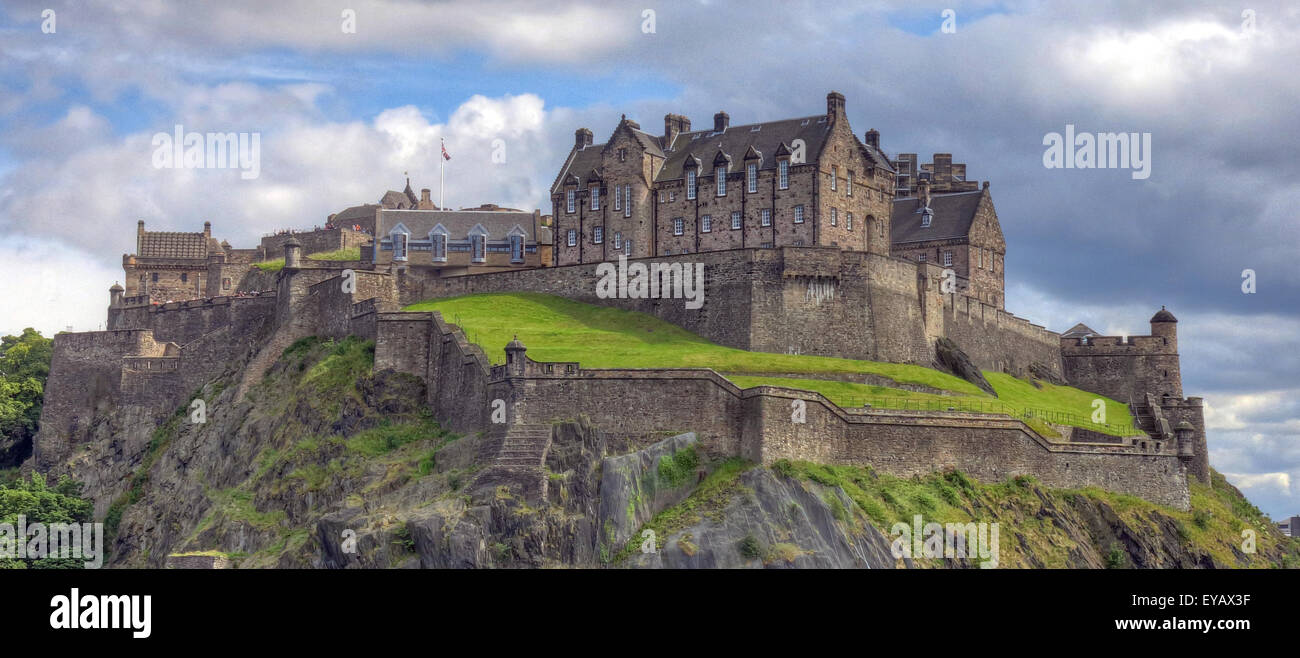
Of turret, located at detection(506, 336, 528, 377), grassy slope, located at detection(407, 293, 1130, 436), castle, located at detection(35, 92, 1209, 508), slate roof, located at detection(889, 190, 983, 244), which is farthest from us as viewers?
slate roof, located at detection(889, 190, 983, 244)

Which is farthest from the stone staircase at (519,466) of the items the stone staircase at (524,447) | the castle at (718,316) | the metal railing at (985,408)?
the metal railing at (985,408)

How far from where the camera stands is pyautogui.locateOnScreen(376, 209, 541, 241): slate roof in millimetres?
99438

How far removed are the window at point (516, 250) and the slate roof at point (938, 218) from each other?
2422 cm

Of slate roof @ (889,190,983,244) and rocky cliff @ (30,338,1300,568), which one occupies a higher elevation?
slate roof @ (889,190,983,244)

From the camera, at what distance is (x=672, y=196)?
92875 mm

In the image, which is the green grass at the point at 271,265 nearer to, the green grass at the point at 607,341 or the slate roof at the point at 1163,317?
the green grass at the point at 607,341

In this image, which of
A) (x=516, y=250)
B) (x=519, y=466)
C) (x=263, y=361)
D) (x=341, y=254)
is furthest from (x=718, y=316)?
(x=341, y=254)

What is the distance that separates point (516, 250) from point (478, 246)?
7.97ft

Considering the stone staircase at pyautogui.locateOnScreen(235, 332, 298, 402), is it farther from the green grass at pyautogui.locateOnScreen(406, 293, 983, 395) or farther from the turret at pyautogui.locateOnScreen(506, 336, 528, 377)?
the turret at pyautogui.locateOnScreen(506, 336, 528, 377)

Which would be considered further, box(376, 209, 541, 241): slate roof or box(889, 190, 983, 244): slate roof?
box(889, 190, 983, 244): slate roof

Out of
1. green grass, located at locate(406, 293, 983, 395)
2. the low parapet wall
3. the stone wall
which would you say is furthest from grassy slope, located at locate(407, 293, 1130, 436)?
the low parapet wall

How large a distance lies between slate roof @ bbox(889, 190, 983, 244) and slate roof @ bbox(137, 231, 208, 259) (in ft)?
153
